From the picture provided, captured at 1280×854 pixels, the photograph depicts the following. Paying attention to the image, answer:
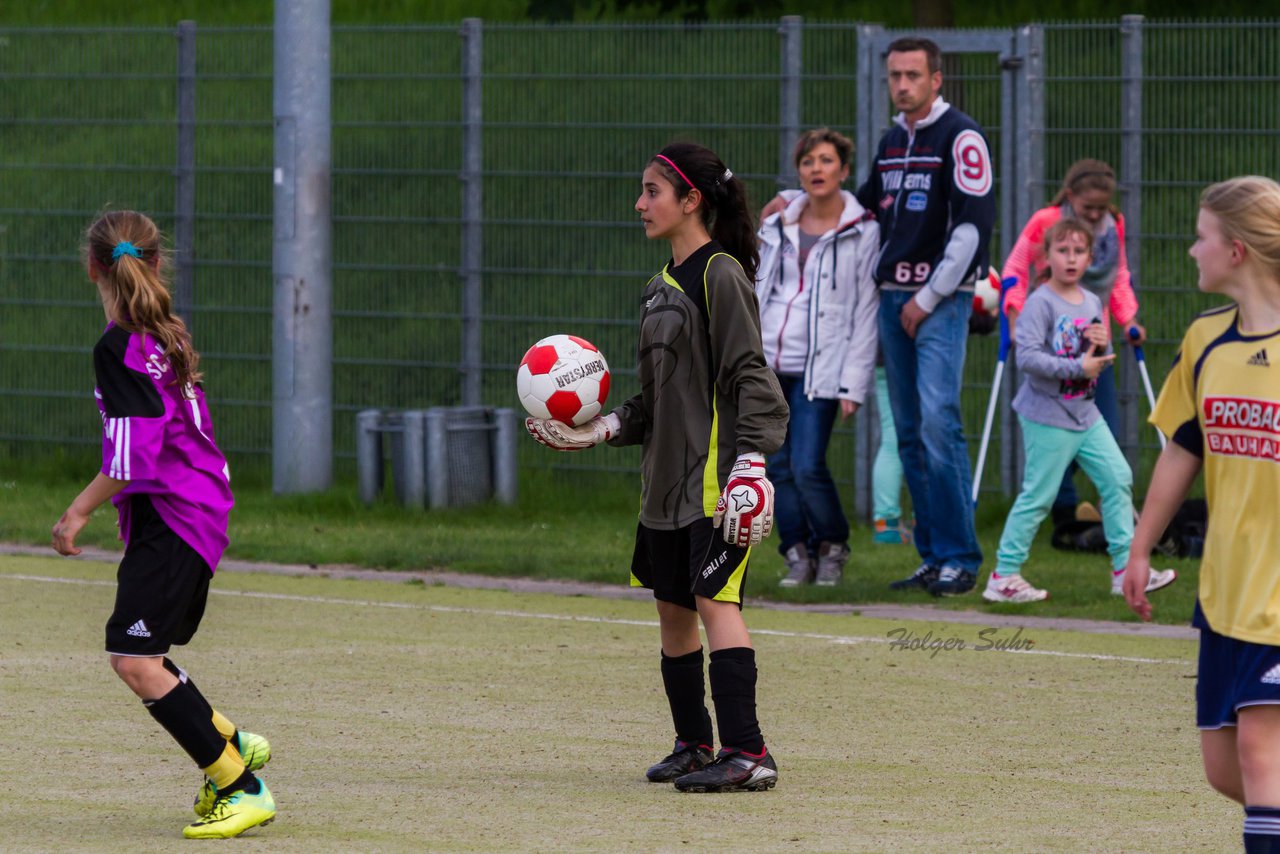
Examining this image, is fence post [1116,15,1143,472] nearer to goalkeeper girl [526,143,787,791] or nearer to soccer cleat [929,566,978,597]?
soccer cleat [929,566,978,597]

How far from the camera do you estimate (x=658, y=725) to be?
288 inches

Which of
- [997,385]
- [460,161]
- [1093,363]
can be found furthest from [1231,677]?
[460,161]

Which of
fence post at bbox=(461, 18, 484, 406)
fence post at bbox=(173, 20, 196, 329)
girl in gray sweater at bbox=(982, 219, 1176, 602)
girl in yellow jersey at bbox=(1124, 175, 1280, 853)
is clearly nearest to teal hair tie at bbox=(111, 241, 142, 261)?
girl in yellow jersey at bbox=(1124, 175, 1280, 853)

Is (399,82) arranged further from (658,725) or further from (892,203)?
(658,725)

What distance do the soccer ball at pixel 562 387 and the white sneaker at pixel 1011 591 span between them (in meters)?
3.97

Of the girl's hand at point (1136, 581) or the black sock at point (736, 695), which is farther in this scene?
the black sock at point (736, 695)

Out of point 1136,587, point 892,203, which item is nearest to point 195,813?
point 1136,587

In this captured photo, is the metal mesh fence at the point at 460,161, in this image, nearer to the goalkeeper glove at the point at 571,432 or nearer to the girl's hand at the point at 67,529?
the goalkeeper glove at the point at 571,432

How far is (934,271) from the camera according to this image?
1011cm

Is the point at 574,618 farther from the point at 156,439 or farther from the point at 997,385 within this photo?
the point at 156,439

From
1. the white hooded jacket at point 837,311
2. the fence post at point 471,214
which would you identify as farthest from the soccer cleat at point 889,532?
the fence post at point 471,214

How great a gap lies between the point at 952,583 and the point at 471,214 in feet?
17.3

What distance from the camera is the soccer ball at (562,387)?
6.45 meters

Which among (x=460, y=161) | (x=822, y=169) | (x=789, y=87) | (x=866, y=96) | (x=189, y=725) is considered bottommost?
(x=189, y=725)
